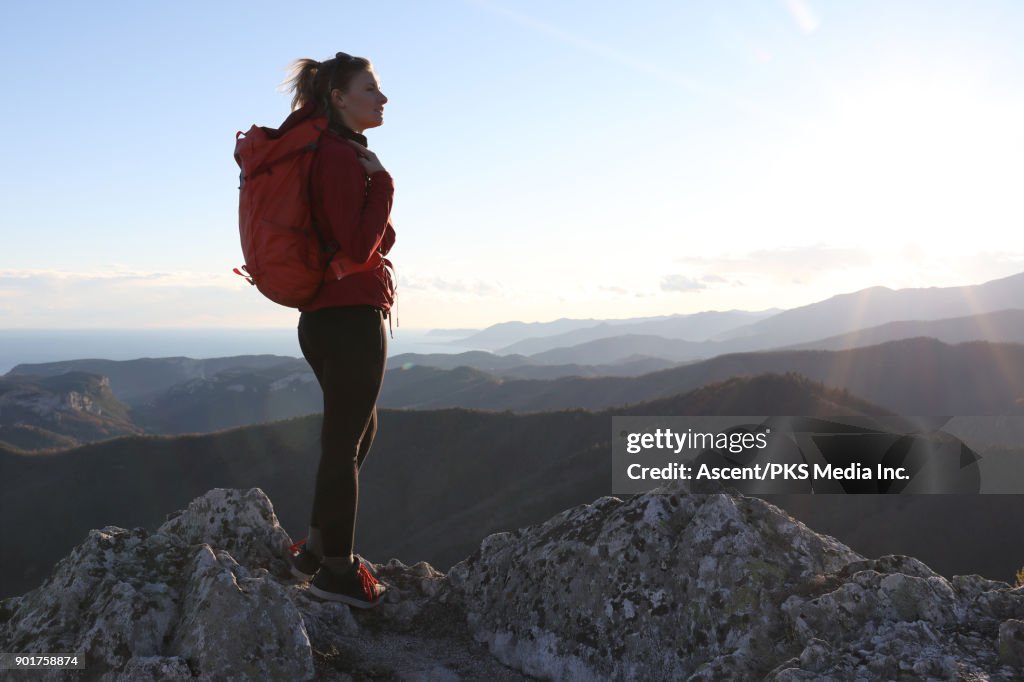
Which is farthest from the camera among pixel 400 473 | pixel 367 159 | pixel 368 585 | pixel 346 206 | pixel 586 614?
pixel 400 473

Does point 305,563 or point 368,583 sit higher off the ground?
point 305,563

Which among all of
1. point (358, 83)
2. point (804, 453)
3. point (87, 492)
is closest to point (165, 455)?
point (87, 492)

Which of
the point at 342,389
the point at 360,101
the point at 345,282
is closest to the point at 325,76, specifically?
the point at 360,101

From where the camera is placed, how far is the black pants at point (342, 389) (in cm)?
426

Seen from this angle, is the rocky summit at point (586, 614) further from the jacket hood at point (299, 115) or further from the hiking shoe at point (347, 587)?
the jacket hood at point (299, 115)

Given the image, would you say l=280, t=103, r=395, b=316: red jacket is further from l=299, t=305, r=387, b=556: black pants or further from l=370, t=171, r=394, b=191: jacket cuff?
l=299, t=305, r=387, b=556: black pants

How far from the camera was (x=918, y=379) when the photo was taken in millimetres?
79875

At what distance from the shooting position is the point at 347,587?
4922mm

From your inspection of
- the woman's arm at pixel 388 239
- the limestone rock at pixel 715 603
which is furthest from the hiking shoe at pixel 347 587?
the woman's arm at pixel 388 239

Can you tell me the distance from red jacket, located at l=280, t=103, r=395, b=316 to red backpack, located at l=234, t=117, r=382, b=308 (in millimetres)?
64

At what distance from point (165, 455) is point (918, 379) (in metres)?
79.3

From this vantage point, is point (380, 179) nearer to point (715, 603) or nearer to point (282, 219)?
point (282, 219)

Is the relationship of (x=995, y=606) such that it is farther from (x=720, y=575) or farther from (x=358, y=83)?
(x=358, y=83)

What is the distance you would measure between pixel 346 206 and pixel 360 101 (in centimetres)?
84
